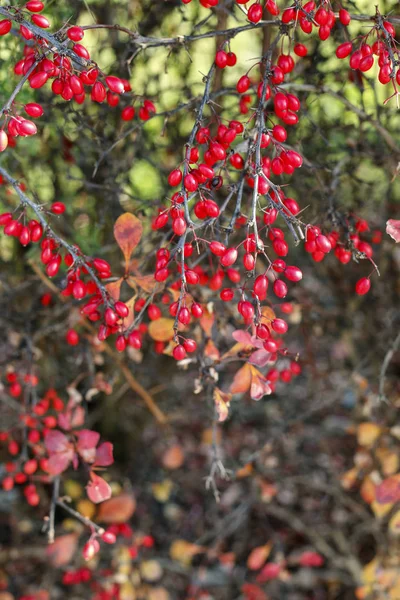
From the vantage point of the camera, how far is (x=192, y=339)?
5.60ft

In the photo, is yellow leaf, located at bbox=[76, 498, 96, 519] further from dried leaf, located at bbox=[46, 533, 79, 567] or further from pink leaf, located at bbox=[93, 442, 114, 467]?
pink leaf, located at bbox=[93, 442, 114, 467]

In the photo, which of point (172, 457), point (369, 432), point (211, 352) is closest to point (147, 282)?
point (211, 352)

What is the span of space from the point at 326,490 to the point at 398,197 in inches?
56.6

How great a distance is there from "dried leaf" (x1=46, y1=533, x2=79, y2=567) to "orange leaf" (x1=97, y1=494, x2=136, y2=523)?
151 mm

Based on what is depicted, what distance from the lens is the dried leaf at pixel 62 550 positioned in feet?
8.13

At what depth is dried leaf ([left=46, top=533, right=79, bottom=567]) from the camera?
A: 2.48 m

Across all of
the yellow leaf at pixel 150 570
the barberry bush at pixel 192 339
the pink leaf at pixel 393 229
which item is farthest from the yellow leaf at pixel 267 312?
the yellow leaf at pixel 150 570

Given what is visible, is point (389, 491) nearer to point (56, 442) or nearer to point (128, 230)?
point (56, 442)

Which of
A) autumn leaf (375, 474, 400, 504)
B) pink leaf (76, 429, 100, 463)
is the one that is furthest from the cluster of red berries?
autumn leaf (375, 474, 400, 504)

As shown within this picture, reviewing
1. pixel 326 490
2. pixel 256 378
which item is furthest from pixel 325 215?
pixel 326 490

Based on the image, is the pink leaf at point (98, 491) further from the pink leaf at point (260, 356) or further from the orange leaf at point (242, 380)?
the pink leaf at point (260, 356)

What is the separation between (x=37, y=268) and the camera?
6.55 feet

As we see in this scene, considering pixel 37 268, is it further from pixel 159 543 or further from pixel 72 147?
pixel 159 543

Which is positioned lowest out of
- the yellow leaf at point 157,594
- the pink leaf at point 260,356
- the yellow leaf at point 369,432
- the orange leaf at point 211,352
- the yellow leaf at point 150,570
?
the yellow leaf at point 157,594
